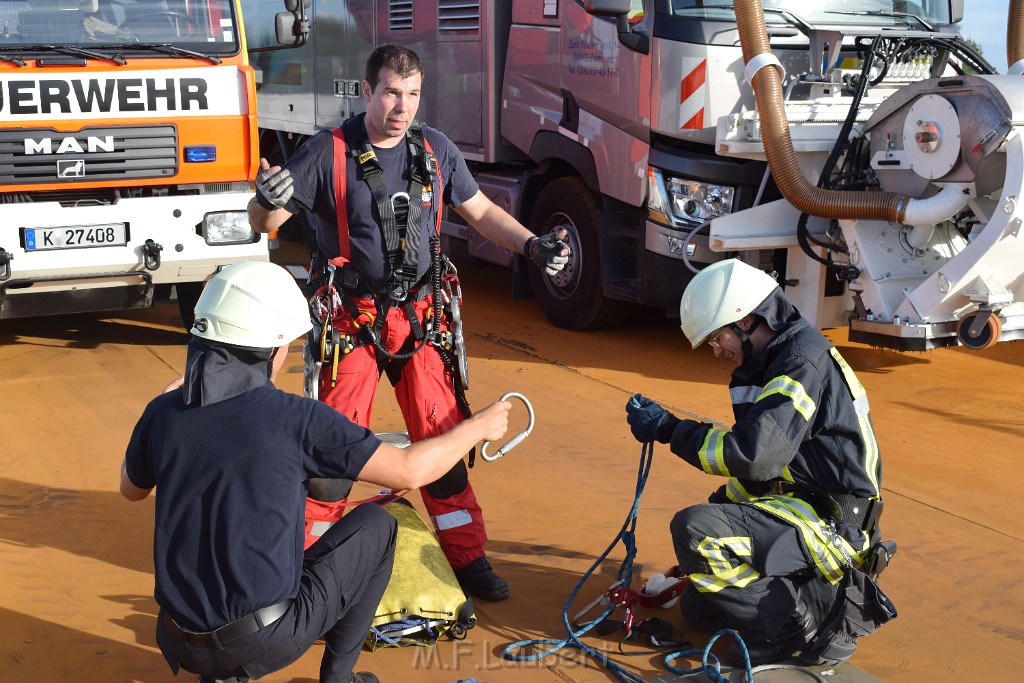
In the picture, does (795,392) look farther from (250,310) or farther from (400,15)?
(400,15)

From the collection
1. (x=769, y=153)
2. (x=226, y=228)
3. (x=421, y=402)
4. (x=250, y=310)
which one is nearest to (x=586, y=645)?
(x=421, y=402)

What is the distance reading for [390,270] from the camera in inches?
183

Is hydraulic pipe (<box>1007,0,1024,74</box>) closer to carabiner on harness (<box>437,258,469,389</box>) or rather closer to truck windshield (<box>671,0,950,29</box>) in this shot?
truck windshield (<box>671,0,950,29</box>)

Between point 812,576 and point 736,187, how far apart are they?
4039 millimetres

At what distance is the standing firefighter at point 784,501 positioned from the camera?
158 inches

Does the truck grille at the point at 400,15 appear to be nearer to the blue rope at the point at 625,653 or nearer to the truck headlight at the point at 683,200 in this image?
the truck headlight at the point at 683,200

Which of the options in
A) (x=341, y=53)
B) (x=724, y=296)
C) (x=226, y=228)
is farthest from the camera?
(x=341, y=53)

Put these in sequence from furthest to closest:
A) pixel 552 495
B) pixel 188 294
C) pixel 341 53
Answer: pixel 341 53
pixel 188 294
pixel 552 495

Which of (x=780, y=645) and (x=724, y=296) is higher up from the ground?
(x=724, y=296)

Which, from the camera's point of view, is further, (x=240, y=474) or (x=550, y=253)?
(x=550, y=253)

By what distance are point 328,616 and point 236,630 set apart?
13.1 inches

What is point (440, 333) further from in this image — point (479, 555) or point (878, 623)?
point (878, 623)

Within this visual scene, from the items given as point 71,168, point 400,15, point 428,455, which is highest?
point 400,15

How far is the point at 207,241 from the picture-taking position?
7.96 m
